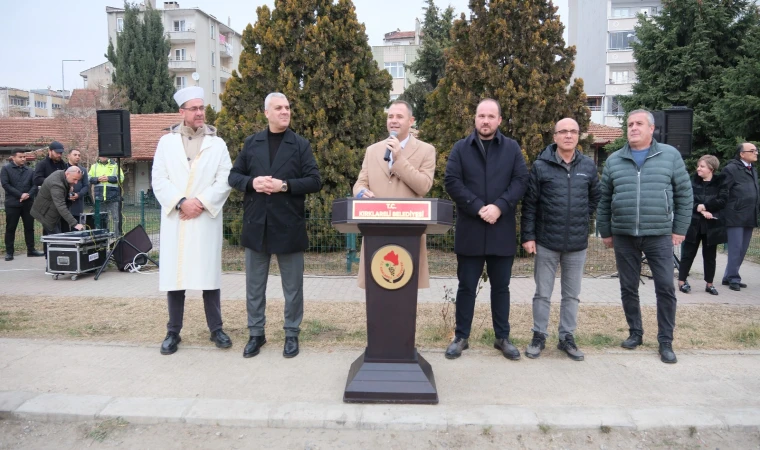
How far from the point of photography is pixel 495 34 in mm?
9578

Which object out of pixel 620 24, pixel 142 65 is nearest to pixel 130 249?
pixel 142 65

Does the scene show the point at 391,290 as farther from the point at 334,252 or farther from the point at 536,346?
the point at 334,252

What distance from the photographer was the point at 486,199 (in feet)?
14.8

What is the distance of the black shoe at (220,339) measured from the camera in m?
4.93

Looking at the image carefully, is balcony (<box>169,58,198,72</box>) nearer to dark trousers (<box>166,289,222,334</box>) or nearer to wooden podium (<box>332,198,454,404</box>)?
dark trousers (<box>166,289,222,334</box>)

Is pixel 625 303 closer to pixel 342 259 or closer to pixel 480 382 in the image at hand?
pixel 480 382

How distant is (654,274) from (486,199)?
1751 millimetres

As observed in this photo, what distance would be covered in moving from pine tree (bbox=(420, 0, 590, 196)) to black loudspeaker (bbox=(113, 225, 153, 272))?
17.0ft

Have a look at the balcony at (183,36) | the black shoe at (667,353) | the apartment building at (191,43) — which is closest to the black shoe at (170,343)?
the black shoe at (667,353)

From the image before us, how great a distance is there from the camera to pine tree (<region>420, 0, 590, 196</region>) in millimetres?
9461

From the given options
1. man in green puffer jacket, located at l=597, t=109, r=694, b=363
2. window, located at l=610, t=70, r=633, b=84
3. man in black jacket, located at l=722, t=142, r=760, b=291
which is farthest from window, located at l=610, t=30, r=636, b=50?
man in green puffer jacket, located at l=597, t=109, r=694, b=363

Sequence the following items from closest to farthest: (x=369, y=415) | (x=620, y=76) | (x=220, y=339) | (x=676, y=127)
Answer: (x=369, y=415) < (x=220, y=339) < (x=676, y=127) < (x=620, y=76)

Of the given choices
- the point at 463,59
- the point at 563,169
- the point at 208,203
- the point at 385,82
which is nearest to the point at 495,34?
the point at 463,59

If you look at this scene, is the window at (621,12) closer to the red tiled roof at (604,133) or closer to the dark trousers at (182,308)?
the red tiled roof at (604,133)
